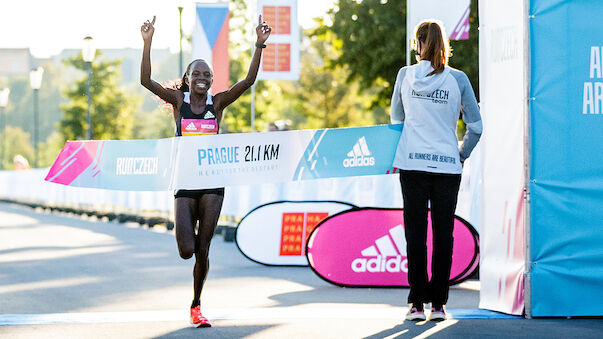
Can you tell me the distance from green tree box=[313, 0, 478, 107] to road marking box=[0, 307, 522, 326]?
18.6m

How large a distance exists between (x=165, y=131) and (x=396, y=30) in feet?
132

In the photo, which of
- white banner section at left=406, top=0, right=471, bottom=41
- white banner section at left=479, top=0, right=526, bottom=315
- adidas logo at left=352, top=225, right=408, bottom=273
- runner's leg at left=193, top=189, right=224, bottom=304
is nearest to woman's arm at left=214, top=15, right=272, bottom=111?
runner's leg at left=193, top=189, right=224, bottom=304

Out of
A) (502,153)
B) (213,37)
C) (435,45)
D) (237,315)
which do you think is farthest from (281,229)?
(213,37)

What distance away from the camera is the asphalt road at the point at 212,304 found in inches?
282

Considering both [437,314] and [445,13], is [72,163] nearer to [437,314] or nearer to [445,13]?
[437,314]

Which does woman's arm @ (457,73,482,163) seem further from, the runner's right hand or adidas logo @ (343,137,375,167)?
the runner's right hand

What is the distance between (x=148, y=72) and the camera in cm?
753

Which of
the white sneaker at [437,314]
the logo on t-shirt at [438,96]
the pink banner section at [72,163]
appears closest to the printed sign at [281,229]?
the pink banner section at [72,163]

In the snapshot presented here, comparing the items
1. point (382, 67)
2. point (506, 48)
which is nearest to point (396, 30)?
point (382, 67)

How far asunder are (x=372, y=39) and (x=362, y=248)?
19.2 m

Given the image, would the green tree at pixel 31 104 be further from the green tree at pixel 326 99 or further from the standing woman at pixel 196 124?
the standing woman at pixel 196 124

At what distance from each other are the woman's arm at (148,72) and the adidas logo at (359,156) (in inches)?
54.5

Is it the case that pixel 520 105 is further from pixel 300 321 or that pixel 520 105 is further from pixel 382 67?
pixel 382 67

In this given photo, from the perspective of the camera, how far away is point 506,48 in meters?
8.06
